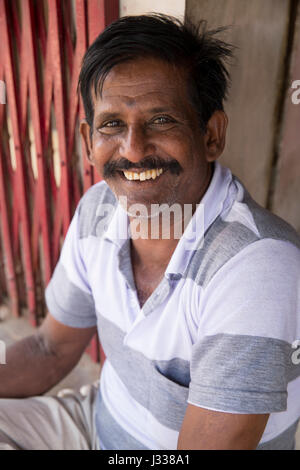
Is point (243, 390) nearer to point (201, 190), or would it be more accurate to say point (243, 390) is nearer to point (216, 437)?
point (216, 437)

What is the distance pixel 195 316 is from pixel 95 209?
1.92 feet

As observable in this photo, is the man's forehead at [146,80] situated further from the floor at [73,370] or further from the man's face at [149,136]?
the floor at [73,370]

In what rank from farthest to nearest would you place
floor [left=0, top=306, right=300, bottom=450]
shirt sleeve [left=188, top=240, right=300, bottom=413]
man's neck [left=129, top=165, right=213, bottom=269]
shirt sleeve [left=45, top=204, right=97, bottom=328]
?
floor [left=0, top=306, right=300, bottom=450] < shirt sleeve [left=45, top=204, right=97, bottom=328] < man's neck [left=129, top=165, right=213, bottom=269] < shirt sleeve [left=188, top=240, right=300, bottom=413]

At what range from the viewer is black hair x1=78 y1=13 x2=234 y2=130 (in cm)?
121

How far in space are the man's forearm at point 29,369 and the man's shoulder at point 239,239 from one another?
76 cm

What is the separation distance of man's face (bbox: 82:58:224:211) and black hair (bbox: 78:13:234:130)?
27mm

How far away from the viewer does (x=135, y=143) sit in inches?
48.5

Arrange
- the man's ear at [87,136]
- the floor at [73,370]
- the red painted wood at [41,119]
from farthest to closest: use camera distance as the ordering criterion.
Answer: the floor at [73,370]
the red painted wood at [41,119]
the man's ear at [87,136]

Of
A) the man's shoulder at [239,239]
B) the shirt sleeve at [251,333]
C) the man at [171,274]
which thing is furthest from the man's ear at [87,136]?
the shirt sleeve at [251,333]

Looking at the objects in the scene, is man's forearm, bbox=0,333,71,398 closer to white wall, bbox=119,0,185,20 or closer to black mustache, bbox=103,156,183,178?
black mustache, bbox=103,156,183,178

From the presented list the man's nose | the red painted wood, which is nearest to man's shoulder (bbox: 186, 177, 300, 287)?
the man's nose

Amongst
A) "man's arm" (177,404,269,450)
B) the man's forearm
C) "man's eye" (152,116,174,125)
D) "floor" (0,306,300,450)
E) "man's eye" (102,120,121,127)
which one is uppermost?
"man's eye" (152,116,174,125)

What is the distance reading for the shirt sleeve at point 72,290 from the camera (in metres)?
1.61

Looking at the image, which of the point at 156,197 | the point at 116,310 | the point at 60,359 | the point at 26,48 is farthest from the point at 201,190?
the point at 26,48
